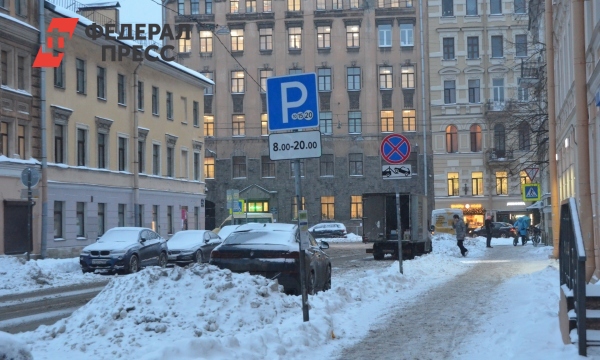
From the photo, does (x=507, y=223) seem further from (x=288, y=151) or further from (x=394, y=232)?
(x=288, y=151)

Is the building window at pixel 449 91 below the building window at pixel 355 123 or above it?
above

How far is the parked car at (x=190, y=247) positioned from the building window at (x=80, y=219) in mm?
8327

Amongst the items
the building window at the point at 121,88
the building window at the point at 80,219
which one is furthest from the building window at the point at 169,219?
the building window at the point at 80,219

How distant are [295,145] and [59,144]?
29041 mm

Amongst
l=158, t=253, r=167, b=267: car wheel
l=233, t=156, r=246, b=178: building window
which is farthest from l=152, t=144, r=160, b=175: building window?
l=233, t=156, r=246, b=178: building window

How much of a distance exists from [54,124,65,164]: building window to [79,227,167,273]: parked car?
33.4 feet

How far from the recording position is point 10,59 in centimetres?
3522

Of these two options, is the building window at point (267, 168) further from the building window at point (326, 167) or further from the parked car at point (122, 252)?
the parked car at point (122, 252)

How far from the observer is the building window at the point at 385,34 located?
234 ft

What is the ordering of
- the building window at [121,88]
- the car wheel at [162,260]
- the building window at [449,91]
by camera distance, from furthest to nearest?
the building window at [449,91]
the building window at [121,88]
the car wheel at [162,260]

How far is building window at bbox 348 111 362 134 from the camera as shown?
233ft

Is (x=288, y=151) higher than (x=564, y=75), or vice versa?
(x=564, y=75)

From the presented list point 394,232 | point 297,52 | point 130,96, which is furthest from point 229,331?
point 297,52

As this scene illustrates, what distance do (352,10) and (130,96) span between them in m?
30.3
